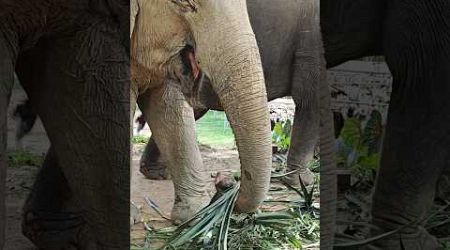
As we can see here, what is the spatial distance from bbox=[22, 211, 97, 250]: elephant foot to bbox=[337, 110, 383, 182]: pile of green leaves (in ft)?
1.89

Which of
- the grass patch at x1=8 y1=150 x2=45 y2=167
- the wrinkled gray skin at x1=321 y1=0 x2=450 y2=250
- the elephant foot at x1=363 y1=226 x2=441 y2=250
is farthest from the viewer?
the elephant foot at x1=363 y1=226 x2=441 y2=250

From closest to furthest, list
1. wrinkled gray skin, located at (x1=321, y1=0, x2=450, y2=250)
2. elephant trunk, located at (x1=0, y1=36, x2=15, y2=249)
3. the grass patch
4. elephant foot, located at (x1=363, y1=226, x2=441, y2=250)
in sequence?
elephant trunk, located at (x1=0, y1=36, x2=15, y2=249) < the grass patch < wrinkled gray skin, located at (x1=321, y1=0, x2=450, y2=250) < elephant foot, located at (x1=363, y1=226, x2=441, y2=250)

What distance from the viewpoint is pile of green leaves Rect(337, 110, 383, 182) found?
1.48 meters

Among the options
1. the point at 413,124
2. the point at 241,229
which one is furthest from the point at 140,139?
the point at 413,124

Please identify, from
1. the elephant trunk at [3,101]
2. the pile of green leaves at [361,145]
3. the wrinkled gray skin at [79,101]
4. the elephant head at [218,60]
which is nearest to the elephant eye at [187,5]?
the elephant head at [218,60]

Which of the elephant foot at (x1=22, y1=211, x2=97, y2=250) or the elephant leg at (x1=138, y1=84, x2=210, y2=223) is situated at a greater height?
the elephant leg at (x1=138, y1=84, x2=210, y2=223)

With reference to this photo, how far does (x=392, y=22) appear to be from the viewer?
56.6 inches

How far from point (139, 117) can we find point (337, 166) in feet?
1.55

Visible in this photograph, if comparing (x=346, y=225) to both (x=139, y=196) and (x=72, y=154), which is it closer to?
(x=139, y=196)

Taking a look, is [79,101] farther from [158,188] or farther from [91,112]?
[158,188]

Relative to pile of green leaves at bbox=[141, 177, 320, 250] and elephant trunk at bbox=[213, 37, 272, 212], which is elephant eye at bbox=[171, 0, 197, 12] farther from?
pile of green leaves at bbox=[141, 177, 320, 250]

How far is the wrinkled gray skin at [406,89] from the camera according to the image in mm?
1436

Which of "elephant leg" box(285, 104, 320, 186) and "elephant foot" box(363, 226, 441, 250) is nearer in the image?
"elephant leg" box(285, 104, 320, 186)

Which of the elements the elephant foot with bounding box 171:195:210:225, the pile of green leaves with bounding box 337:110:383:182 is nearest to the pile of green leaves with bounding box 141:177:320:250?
the elephant foot with bounding box 171:195:210:225
